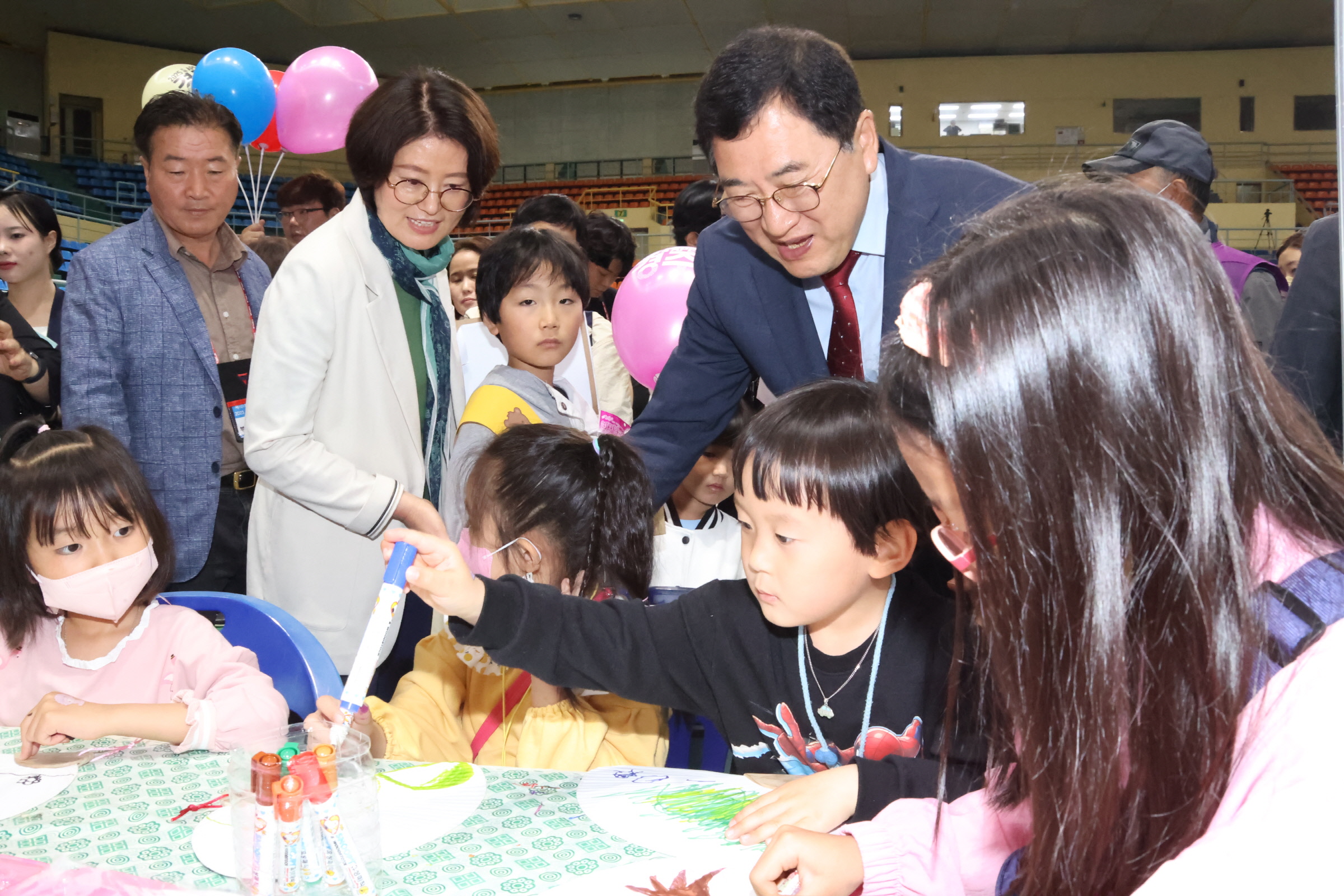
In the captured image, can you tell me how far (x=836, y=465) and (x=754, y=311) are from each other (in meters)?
0.58

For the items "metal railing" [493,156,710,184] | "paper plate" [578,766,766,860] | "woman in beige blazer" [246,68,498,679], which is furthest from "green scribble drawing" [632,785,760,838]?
"metal railing" [493,156,710,184]

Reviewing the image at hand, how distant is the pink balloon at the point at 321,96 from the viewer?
13.0ft

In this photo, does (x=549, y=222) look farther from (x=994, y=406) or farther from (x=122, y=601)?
(x=994, y=406)

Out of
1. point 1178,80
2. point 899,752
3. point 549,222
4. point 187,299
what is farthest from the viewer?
point 1178,80

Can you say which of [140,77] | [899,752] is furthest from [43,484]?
[140,77]

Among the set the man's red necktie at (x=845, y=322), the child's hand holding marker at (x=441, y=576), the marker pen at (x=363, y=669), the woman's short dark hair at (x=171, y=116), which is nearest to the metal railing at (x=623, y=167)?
the woman's short dark hair at (x=171, y=116)

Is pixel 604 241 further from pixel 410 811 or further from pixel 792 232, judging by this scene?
pixel 410 811

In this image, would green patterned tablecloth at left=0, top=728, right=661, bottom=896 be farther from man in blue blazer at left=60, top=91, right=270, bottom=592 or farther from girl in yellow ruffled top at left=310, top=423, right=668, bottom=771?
man in blue blazer at left=60, top=91, right=270, bottom=592

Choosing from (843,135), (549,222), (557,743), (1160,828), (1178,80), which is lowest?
(557,743)

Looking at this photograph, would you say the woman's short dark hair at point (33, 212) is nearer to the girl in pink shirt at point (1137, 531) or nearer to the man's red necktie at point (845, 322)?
the man's red necktie at point (845, 322)

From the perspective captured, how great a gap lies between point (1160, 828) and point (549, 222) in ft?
10.1

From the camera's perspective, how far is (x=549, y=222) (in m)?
3.47

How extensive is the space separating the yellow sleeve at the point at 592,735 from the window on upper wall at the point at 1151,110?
1497 centimetres

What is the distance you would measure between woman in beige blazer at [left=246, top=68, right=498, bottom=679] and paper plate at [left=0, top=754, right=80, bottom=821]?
74 centimetres
